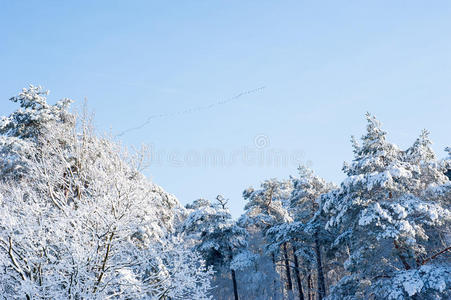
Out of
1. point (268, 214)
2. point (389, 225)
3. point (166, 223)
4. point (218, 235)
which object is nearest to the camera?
point (389, 225)

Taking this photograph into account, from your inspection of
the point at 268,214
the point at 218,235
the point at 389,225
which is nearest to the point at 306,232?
the point at 268,214

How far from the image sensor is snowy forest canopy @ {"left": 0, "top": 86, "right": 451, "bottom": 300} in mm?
8102

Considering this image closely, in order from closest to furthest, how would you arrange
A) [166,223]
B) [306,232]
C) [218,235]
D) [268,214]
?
[166,223], [306,232], [218,235], [268,214]

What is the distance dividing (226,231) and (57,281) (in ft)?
62.6

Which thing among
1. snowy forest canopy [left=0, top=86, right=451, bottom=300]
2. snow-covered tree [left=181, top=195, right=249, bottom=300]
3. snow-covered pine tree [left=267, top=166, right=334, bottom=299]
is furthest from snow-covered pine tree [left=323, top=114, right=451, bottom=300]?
snow-covered tree [left=181, top=195, right=249, bottom=300]

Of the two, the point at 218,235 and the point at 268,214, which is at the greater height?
the point at 268,214

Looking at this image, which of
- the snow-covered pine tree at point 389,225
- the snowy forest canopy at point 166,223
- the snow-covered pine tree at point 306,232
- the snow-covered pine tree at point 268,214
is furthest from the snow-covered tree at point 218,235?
the snow-covered pine tree at point 389,225

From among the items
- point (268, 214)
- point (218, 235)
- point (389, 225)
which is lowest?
point (389, 225)

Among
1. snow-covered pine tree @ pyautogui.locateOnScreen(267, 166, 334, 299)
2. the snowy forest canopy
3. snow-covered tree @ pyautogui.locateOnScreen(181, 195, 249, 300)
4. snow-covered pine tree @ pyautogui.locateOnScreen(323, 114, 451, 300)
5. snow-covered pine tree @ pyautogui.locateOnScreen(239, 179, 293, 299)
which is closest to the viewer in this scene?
the snowy forest canopy

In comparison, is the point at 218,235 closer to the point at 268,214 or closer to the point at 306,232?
the point at 268,214

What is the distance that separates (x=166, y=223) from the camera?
20172 millimetres

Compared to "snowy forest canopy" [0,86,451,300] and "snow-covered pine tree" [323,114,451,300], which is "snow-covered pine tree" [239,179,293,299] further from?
"snow-covered pine tree" [323,114,451,300]

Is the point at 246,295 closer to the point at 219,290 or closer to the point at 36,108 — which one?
the point at 219,290

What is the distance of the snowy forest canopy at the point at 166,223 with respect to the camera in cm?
810
